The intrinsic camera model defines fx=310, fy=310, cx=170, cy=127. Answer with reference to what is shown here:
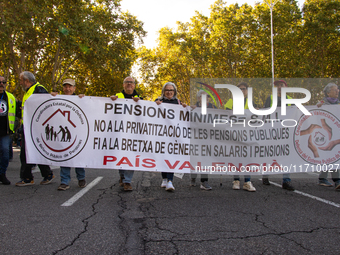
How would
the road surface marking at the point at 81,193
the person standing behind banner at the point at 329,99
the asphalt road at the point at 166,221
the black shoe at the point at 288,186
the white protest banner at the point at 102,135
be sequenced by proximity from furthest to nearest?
the person standing behind banner at the point at 329,99
the black shoe at the point at 288,186
the white protest banner at the point at 102,135
the road surface marking at the point at 81,193
the asphalt road at the point at 166,221

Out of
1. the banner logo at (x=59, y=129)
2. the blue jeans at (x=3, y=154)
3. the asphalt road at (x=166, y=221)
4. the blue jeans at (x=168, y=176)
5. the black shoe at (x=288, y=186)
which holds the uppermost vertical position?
the banner logo at (x=59, y=129)

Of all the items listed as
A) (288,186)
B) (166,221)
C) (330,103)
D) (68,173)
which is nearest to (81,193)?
(68,173)

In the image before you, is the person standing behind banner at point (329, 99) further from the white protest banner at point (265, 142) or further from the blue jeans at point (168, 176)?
the blue jeans at point (168, 176)

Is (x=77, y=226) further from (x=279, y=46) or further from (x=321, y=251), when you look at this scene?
(x=279, y=46)

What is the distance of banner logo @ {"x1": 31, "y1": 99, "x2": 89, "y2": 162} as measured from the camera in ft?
18.2

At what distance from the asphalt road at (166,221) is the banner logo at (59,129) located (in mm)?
689

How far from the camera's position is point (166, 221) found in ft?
12.2

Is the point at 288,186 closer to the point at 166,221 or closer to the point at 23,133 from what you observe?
the point at 166,221

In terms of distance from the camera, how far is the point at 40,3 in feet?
59.3

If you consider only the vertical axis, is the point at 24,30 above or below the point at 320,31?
below

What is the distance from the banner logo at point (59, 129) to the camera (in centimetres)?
555

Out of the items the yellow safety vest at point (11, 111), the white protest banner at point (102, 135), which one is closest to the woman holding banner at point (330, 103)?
the white protest banner at point (102, 135)

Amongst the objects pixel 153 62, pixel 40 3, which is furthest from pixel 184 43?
pixel 40 3

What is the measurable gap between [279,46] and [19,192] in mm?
27943
